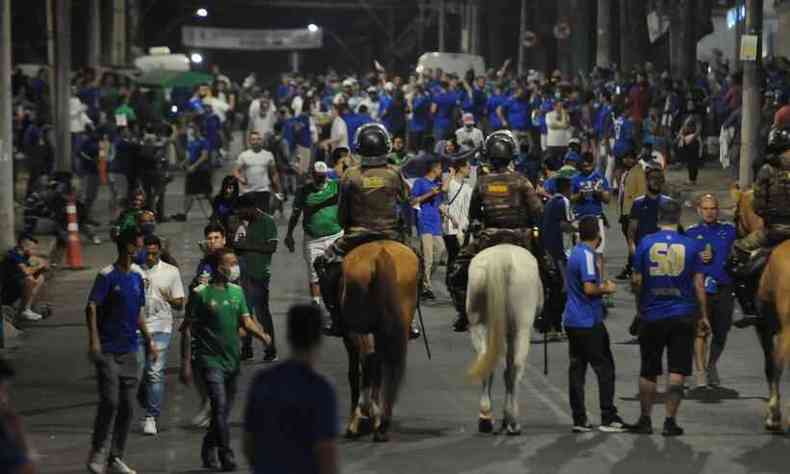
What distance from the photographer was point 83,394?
56.7 feet

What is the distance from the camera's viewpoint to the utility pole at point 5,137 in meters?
25.4

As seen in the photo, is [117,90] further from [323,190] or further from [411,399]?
[411,399]

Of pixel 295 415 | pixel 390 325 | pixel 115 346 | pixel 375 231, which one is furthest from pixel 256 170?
pixel 295 415

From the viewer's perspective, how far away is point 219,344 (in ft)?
44.9

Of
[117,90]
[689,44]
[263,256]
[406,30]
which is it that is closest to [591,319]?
[263,256]

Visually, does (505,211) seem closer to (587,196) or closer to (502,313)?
(502,313)

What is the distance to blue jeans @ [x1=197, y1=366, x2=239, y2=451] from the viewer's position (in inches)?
527

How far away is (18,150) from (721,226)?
70.3ft

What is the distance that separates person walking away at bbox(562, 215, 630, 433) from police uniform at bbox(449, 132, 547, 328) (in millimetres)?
494

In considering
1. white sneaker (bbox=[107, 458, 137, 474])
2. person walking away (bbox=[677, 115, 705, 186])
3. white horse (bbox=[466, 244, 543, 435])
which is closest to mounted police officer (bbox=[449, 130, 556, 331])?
white horse (bbox=[466, 244, 543, 435])

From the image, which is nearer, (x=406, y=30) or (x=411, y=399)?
(x=411, y=399)

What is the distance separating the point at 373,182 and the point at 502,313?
145cm

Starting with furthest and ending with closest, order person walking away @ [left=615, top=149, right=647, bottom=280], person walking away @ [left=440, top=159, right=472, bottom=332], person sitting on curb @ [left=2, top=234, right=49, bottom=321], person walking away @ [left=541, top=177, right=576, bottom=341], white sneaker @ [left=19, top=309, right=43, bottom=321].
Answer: person walking away @ [left=615, top=149, right=647, bottom=280] → person walking away @ [left=440, top=159, right=472, bottom=332] → white sneaker @ [left=19, top=309, right=43, bottom=321] → person sitting on curb @ [left=2, top=234, right=49, bottom=321] → person walking away @ [left=541, top=177, right=576, bottom=341]

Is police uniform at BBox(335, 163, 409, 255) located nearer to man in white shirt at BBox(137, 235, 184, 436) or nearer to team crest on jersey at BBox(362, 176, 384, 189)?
team crest on jersey at BBox(362, 176, 384, 189)
